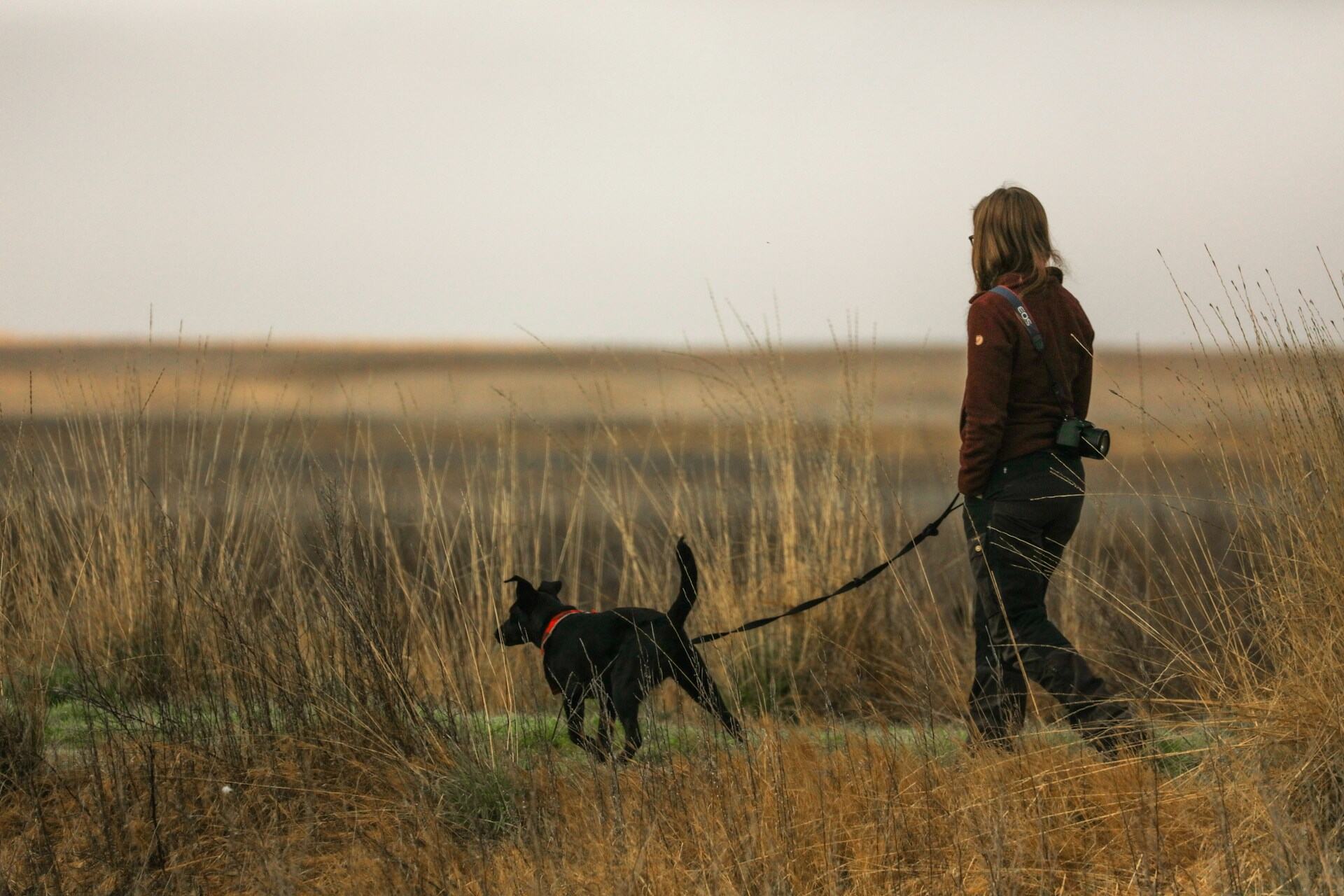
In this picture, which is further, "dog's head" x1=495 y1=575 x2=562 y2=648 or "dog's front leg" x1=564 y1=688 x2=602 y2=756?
"dog's head" x1=495 y1=575 x2=562 y2=648

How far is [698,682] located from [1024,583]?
1.04 meters

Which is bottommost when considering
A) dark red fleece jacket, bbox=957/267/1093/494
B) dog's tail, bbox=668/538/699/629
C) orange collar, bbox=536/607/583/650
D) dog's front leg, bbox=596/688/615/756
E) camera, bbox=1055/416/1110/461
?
dog's front leg, bbox=596/688/615/756

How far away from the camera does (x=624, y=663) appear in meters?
3.66

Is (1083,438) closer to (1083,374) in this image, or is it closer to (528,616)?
(1083,374)

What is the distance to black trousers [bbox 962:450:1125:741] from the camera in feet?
11.9

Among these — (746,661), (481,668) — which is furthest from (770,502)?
(481,668)

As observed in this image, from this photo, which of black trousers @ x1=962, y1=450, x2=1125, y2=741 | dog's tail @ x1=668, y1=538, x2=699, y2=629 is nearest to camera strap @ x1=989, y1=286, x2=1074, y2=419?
black trousers @ x1=962, y1=450, x2=1125, y2=741

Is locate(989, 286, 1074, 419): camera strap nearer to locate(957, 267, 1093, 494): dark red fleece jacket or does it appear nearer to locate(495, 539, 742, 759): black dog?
locate(957, 267, 1093, 494): dark red fleece jacket

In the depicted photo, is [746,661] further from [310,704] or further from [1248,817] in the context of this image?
[1248,817]

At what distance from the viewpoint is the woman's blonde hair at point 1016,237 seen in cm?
372

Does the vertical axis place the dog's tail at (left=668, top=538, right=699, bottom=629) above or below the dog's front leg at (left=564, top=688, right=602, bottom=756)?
above

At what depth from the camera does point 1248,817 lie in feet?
8.98

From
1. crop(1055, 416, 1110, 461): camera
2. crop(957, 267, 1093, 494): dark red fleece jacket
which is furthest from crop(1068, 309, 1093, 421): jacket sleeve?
crop(1055, 416, 1110, 461): camera

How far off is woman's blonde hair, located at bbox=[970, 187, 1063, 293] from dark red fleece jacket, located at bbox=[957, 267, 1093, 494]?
4 centimetres
